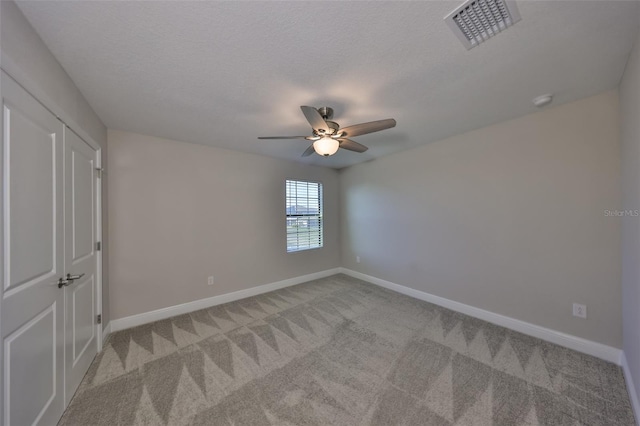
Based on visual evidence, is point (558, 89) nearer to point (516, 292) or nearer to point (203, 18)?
point (516, 292)

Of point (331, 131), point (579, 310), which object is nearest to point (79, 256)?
point (331, 131)

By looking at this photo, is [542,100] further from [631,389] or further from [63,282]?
[63,282]

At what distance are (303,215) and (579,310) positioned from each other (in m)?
3.72

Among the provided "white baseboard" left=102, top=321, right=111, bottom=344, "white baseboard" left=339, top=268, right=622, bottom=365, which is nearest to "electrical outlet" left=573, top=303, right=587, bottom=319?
"white baseboard" left=339, top=268, right=622, bottom=365

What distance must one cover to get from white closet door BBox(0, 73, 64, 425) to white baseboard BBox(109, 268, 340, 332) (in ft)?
4.15

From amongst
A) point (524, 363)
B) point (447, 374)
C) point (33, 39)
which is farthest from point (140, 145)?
point (524, 363)

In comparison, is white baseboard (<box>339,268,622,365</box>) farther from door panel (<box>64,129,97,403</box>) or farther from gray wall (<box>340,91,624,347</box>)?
door panel (<box>64,129,97,403</box>)

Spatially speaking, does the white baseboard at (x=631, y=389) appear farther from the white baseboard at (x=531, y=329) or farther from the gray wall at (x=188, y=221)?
the gray wall at (x=188, y=221)

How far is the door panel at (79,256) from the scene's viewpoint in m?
1.63

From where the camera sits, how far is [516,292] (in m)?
2.52

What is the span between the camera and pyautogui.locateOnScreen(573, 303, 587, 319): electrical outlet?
2.12 meters

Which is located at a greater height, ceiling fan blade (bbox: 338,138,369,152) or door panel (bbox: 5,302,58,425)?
ceiling fan blade (bbox: 338,138,369,152)

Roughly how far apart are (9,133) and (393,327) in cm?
331

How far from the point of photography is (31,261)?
1240mm
